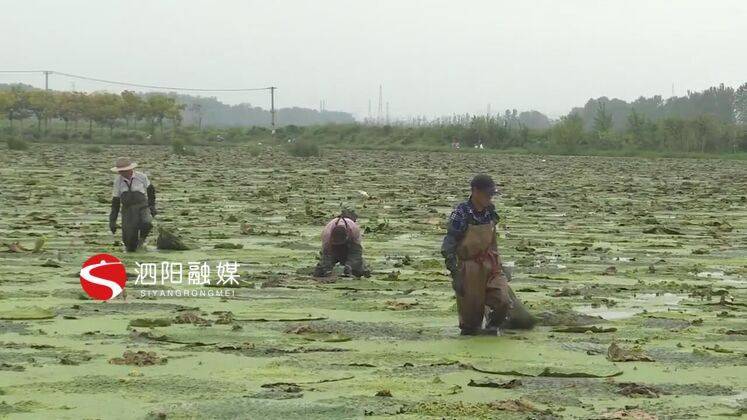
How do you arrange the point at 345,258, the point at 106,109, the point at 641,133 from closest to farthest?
the point at 345,258 < the point at 641,133 < the point at 106,109

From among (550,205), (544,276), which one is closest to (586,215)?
(550,205)

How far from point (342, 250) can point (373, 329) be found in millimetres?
2754

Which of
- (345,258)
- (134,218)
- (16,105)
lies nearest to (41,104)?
(16,105)

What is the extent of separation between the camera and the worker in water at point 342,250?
10789mm

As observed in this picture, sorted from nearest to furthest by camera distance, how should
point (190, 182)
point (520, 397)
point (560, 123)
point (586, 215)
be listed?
point (520, 397) → point (586, 215) → point (190, 182) → point (560, 123)

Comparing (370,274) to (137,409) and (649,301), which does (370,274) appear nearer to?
(649,301)

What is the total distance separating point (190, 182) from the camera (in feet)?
90.3

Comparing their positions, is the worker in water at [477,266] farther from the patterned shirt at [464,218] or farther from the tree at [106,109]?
the tree at [106,109]

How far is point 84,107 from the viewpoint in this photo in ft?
300

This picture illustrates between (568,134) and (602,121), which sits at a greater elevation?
(602,121)

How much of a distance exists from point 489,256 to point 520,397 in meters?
2.23

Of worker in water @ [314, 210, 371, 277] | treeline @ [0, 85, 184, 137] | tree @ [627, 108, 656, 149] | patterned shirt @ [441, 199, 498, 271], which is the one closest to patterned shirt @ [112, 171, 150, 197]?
worker in water @ [314, 210, 371, 277]

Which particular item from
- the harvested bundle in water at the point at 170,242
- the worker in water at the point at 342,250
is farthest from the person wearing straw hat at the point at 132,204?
the worker in water at the point at 342,250

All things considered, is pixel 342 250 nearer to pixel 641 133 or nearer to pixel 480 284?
pixel 480 284
